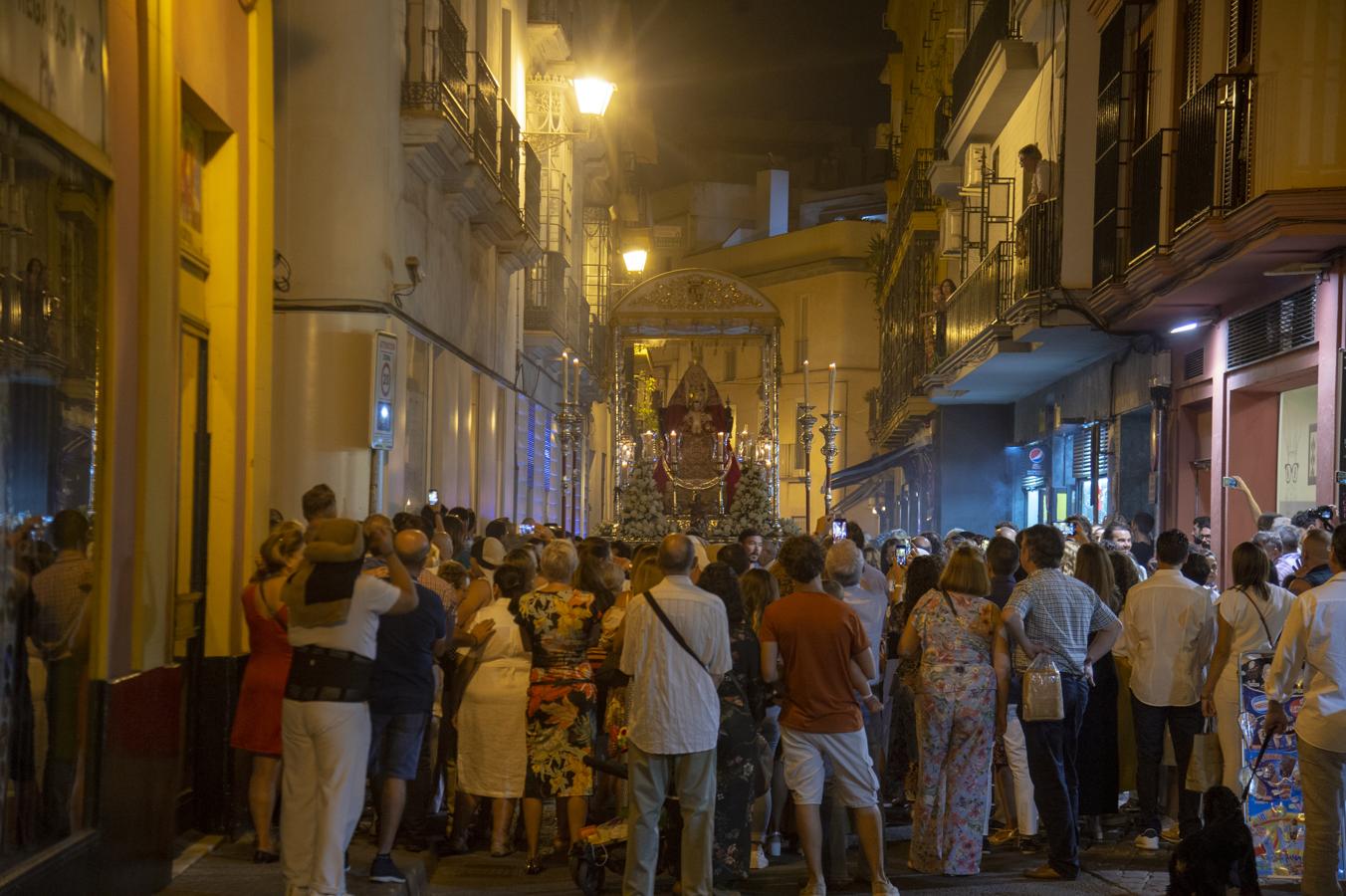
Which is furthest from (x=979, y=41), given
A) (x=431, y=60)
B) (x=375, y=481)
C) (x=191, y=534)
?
(x=191, y=534)

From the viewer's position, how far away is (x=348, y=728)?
292 inches

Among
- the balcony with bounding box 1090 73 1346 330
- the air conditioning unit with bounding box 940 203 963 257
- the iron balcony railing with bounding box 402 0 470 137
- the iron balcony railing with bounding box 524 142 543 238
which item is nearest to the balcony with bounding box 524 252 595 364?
the iron balcony railing with bounding box 524 142 543 238

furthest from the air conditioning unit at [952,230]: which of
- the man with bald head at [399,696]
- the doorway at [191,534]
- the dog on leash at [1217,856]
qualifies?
the dog on leash at [1217,856]

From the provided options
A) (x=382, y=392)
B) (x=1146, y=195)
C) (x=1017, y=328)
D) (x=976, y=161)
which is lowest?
(x=382, y=392)

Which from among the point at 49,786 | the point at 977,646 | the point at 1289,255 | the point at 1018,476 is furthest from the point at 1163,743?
the point at 1018,476

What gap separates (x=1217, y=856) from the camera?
6.90m

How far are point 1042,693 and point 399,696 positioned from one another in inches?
139

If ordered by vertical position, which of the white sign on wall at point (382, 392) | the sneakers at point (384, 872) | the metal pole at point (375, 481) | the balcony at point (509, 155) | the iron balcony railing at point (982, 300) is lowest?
the sneakers at point (384, 872)

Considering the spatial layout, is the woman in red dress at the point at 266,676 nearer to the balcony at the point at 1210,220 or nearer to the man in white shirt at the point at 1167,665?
the man in white shirt at the point at 1167,665

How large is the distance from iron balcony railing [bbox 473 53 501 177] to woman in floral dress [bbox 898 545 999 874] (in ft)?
38.0

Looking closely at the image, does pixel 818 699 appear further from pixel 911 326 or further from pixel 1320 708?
pixel 911 326

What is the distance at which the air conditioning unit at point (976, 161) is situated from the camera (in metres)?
26.4

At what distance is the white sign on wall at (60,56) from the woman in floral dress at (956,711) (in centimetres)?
492

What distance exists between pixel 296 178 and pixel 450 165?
2.87 metres
